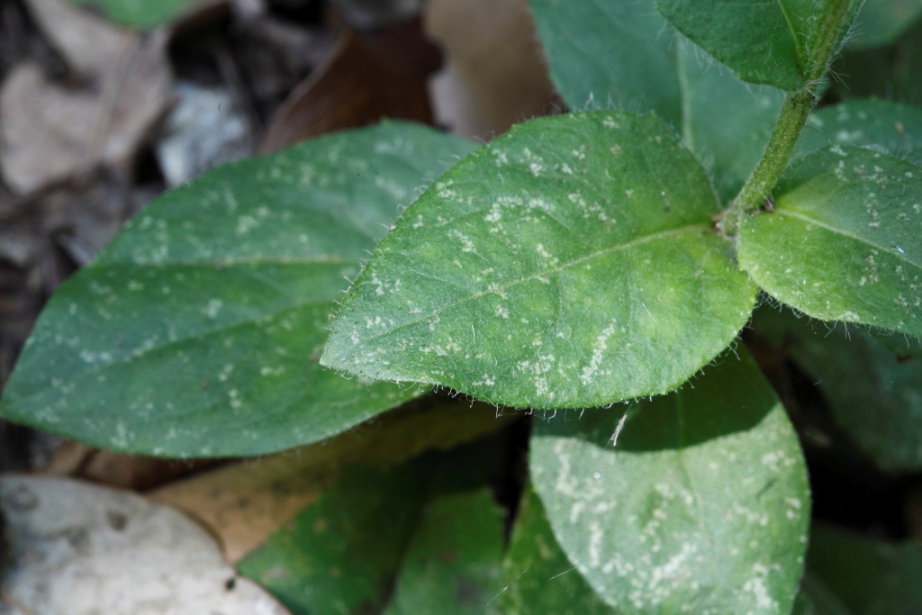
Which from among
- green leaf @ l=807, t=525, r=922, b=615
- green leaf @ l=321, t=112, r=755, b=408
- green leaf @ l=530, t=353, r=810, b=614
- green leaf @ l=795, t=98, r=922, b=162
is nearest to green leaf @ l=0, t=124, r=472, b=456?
green leaf @ l=321, t=112, r=755, b=408

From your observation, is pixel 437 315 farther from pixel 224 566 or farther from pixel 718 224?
pixel 224 566

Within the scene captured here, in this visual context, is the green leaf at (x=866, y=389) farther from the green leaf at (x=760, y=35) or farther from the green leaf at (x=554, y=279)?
the green leaf at (x=760, y=35)

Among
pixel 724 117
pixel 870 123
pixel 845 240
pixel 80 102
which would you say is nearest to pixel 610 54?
pixel 724 117

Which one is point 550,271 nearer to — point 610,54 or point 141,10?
point 610,54

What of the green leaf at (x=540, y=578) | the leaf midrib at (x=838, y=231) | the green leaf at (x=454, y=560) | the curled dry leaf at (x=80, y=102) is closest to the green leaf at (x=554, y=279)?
the leaf midrib at (x=838, y=231)

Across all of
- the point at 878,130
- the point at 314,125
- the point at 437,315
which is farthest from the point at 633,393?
the point at 314,125

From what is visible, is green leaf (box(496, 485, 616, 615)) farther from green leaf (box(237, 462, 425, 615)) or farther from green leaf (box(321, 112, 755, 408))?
green leaf (box(321, 112, 755, 408))
